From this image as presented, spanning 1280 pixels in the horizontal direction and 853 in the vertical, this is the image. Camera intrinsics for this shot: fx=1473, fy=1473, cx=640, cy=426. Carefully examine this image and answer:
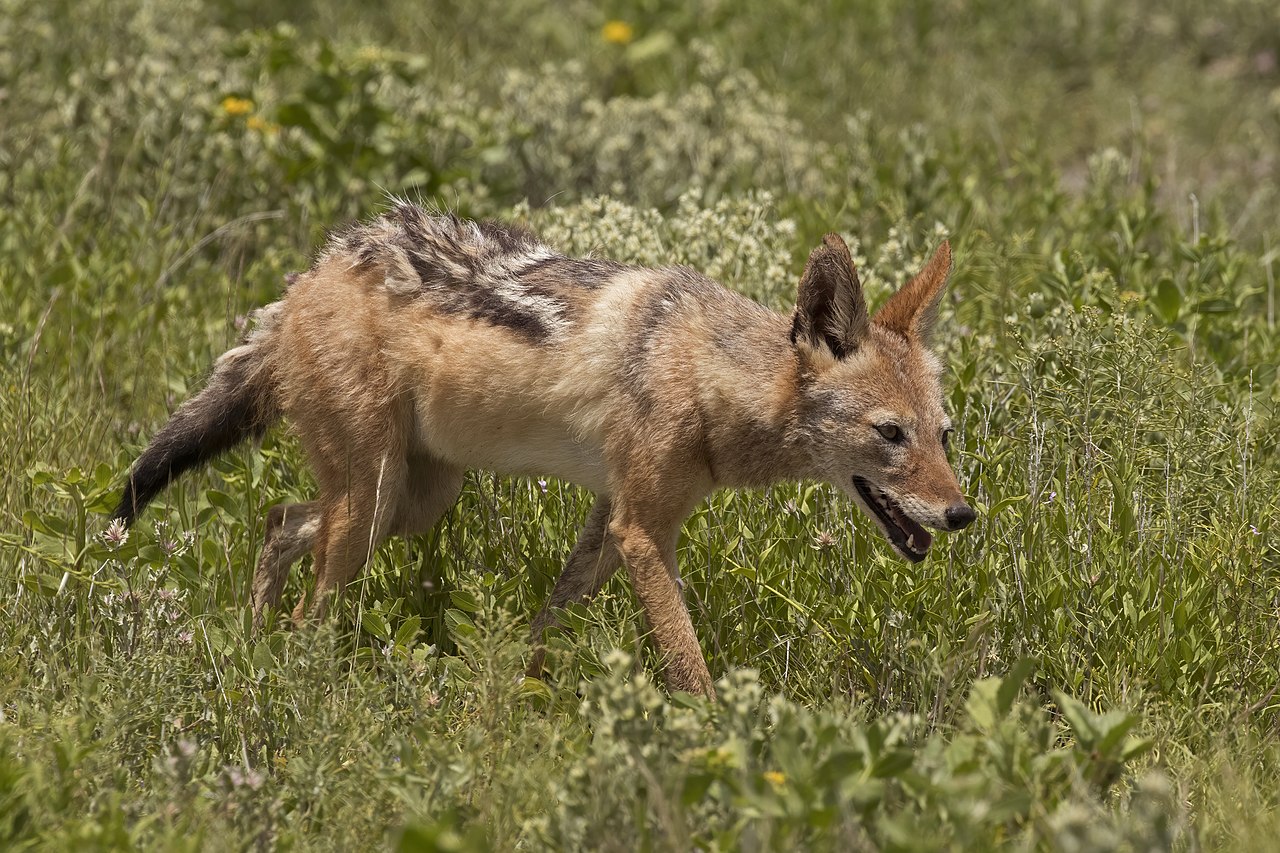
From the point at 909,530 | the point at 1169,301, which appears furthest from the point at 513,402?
the point at 1169,301

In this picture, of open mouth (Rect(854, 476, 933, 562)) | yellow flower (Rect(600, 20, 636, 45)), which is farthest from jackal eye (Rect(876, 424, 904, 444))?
yellow flower (Rect(600, 20, 636, 45))

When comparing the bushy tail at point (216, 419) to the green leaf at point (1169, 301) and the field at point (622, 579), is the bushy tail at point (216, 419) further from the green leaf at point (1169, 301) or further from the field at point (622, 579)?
the green leaf at point (1169, 301)

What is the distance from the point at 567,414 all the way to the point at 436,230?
0.91m

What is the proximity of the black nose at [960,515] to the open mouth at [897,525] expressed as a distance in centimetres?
16

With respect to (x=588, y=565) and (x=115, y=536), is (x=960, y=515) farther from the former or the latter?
(x=115, y=536)

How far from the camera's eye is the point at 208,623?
4953 millimetres

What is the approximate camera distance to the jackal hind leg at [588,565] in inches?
203

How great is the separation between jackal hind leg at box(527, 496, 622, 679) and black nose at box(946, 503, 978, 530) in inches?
Result: 47.7

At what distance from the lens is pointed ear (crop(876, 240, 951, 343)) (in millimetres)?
4922

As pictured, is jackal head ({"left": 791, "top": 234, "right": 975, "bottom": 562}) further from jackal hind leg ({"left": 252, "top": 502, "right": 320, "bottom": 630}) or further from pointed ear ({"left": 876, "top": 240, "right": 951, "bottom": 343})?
jackal hind leg ({"left": 252, "top": 502, "right": 320, "bottom": 630})

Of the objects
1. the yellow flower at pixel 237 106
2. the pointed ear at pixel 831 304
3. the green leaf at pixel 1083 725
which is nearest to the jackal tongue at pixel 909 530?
the pointed ear at pixel 831 304

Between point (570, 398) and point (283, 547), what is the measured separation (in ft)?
4.53

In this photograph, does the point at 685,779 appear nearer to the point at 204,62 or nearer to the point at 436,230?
the point at 436,230

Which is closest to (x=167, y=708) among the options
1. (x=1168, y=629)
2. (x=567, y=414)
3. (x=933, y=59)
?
(x=567, y=414)
